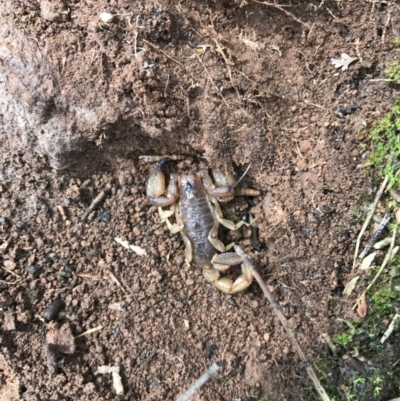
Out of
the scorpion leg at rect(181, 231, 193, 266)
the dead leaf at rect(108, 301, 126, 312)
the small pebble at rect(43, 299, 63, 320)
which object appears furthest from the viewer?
the scorpion leg at rect(181, 231, 193, 266)

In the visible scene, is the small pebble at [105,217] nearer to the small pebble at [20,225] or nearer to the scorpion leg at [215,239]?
the small pebble at [20,225]

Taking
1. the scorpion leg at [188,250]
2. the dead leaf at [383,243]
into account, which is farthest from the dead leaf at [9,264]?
the dead leaf at [383,243]

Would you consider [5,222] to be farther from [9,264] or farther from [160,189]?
[160,189]

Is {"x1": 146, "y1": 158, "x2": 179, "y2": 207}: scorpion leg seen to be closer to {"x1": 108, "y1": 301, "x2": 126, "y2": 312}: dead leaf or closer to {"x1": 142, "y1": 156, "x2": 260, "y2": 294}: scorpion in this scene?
{"x1": 142, "y1": 156, "x2": 260, "y2": 294}: scorpion

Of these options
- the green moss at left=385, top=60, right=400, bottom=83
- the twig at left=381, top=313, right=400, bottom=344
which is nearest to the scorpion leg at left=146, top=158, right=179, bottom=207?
the green moss at left=385, top=60, right=400, bottom=83

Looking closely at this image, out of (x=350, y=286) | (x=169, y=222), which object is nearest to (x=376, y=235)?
(x=350, y=286)

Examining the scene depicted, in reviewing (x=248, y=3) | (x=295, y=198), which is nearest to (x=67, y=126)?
(x=248, y=3)
